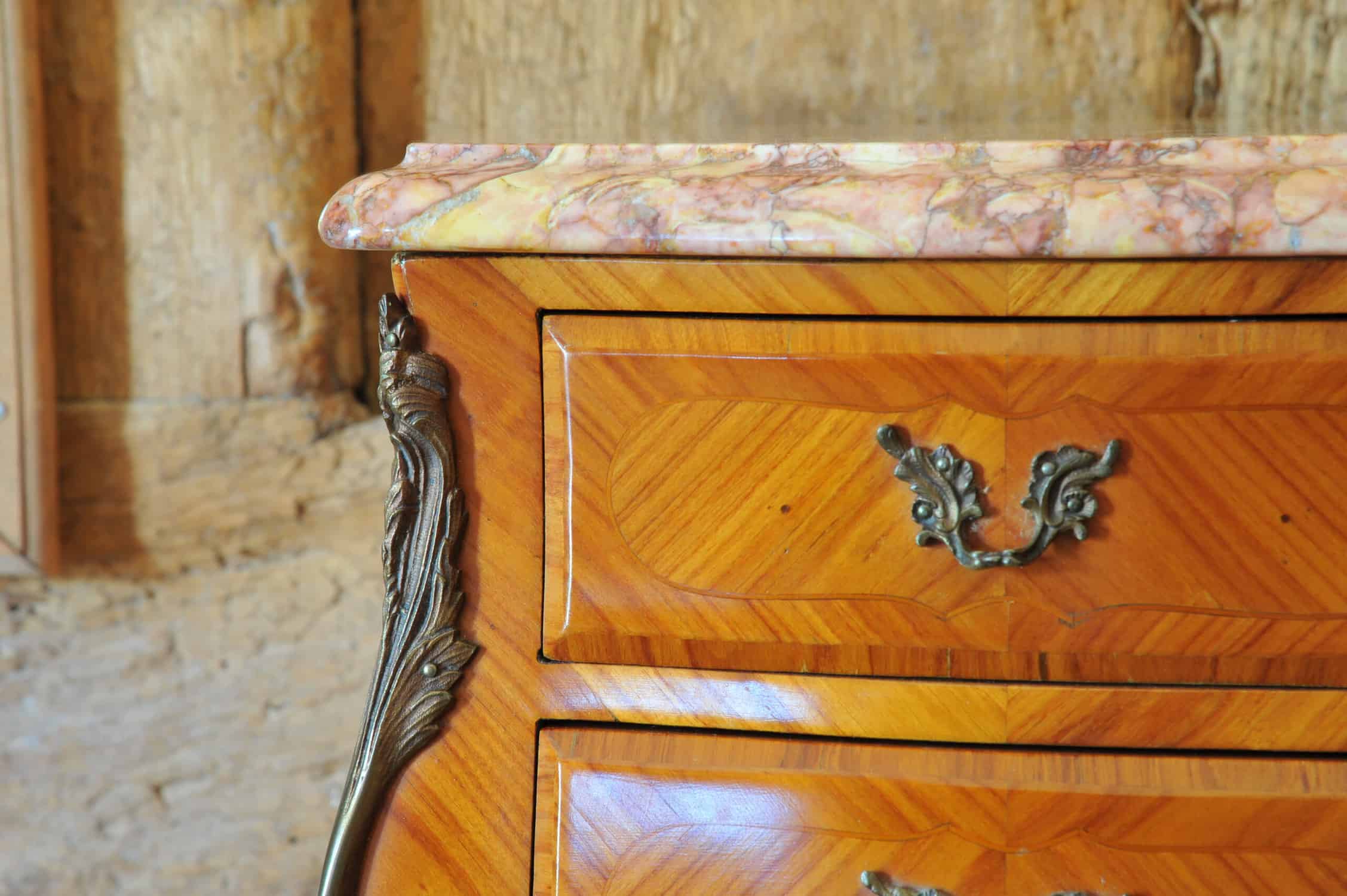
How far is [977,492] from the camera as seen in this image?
0.49 meters

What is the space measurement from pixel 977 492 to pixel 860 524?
6 centimetres

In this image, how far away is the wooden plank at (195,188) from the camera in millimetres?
959

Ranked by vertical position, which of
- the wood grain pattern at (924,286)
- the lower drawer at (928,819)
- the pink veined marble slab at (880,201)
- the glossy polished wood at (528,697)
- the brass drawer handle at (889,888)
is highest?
the pink veined marble slab at (880,201)

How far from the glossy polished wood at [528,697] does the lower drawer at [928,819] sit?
0.01 meters

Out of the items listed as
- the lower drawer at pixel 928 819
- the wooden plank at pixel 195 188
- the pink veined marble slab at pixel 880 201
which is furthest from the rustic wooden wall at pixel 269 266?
the lower drawer at pixel 928 819

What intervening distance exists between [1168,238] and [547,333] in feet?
0.97

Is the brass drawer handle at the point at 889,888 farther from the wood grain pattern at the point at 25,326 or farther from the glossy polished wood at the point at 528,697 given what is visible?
the wood grain pattern at the point at 25,326

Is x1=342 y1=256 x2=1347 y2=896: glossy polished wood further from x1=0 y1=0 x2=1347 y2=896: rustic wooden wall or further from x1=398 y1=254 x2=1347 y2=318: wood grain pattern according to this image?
x1=0 y1=0 x2=1347 y2=896: rustic wooden wall

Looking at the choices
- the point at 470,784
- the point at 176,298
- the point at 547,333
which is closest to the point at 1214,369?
the point at 547,333

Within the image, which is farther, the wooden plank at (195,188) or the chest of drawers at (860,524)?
the wooden plank at (195,188)

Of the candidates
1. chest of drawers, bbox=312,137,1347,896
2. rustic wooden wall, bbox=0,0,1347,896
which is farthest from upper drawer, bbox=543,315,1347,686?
rustic wooden wall, bbox=0,0,1347,896

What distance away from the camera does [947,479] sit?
→ 1.60 feet

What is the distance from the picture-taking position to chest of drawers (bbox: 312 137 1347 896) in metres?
0.48

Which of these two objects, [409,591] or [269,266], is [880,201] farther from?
[269,266]
